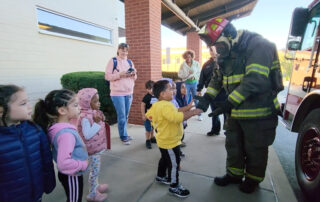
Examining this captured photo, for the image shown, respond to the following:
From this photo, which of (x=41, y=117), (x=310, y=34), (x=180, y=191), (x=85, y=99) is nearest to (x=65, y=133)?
(x=41, y=117)

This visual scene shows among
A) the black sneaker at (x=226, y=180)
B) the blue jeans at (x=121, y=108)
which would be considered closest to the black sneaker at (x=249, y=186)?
the black sneaker at (x=226, y=180)

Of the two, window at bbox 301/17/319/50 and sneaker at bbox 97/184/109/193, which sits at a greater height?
window at bbox 301/17/319/50

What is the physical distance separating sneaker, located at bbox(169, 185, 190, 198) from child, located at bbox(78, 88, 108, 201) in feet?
2.62

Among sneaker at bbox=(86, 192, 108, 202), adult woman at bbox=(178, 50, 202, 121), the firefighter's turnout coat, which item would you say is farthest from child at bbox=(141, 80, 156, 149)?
adult woman at bbox=(178, 50, 202, 121)

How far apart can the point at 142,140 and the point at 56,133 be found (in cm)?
263

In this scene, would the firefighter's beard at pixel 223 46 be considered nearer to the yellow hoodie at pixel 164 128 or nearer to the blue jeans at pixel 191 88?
the yellow hoodie at pixel 164 128

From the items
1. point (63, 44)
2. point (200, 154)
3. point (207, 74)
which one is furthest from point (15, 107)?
point (63, 44)

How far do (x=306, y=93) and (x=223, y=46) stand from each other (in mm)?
1375

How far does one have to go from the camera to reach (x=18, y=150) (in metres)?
1.26

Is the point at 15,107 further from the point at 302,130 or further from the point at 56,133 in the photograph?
the point at 302,130

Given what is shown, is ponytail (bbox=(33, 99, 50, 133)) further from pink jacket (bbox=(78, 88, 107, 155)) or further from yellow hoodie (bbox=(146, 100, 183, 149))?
yellow hoodie (bbox=(146, 100, 183, 149))

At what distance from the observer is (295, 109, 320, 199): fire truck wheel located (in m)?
2.08

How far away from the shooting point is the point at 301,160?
242 centimetres

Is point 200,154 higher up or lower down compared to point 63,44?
lower down
